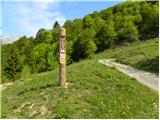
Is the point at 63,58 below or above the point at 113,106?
above

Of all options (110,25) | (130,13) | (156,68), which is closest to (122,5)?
(130,13)

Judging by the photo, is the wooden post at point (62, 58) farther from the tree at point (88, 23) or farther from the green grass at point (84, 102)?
the tree at point (88, 23)

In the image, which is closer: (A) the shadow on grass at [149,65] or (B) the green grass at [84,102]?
(B) the green grass at [84,102]

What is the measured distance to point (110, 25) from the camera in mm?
87438

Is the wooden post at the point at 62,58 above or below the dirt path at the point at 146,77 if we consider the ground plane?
above

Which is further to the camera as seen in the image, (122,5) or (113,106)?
(122,5)

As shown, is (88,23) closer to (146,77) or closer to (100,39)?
(100,39)

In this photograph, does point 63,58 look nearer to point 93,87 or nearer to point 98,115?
point 93,87

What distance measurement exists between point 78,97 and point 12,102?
2.74 m

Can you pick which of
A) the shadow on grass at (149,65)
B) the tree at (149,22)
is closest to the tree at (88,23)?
the tree at (149,22)

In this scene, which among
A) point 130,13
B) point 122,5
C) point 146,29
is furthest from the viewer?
point 122,5

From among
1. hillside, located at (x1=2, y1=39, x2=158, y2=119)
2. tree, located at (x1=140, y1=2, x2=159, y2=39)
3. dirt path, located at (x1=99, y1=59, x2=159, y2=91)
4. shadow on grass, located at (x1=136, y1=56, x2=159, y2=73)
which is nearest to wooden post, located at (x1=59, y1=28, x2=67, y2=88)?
hillside, located at (x1=2, y1=39, x2=158, y2=119)

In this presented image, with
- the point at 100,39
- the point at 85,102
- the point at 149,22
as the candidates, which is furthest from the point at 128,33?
the point at 85,102

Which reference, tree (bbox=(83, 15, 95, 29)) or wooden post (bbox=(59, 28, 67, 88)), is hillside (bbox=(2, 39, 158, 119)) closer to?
wooden post (bbox=(59, 28, 67, 88))
